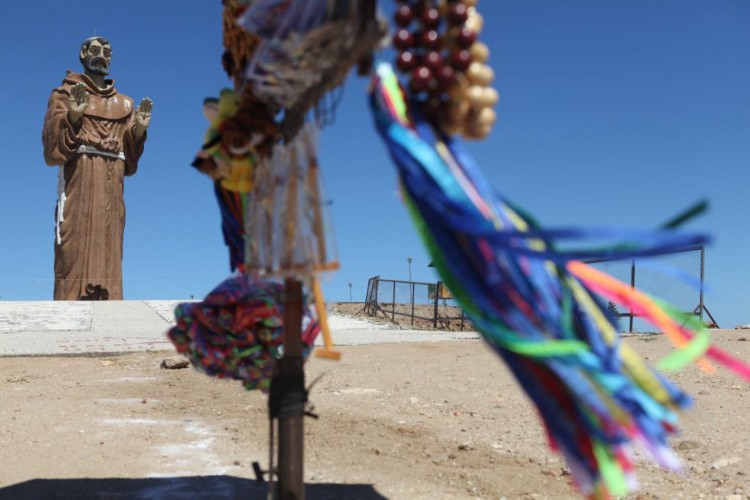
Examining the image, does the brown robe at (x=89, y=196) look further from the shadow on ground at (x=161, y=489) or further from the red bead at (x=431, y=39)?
the red bead at (x=431, y=39)

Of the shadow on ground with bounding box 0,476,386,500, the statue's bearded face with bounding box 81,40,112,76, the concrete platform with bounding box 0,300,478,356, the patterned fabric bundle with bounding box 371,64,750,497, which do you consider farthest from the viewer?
the statue's bearded face with bounding box 81,40,112,76

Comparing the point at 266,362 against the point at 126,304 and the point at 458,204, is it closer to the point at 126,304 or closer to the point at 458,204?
the point at 458,204

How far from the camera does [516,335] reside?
1.46 m

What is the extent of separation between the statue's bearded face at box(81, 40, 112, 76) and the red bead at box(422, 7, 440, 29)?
13968mm

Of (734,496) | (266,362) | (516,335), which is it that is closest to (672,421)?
(516,335)

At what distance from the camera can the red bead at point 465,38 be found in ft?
5.35

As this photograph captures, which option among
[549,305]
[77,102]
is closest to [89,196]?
[77,102]

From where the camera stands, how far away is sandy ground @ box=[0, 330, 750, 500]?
11.5 ft

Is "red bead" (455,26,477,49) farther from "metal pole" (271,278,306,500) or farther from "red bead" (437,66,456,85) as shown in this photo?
"metal pole" (271,278,306,500)

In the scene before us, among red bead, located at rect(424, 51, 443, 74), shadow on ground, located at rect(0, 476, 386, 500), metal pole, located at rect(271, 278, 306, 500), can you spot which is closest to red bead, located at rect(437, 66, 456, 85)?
red bead, located at rect(424, 51, 443, 74)

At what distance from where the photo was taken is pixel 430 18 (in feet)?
5.39

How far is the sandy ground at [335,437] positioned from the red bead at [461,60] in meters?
2.08

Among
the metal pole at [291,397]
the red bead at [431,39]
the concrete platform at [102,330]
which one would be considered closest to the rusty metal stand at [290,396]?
the metal pole at [291,397]

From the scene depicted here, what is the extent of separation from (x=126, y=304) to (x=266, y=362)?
36.1 ft
